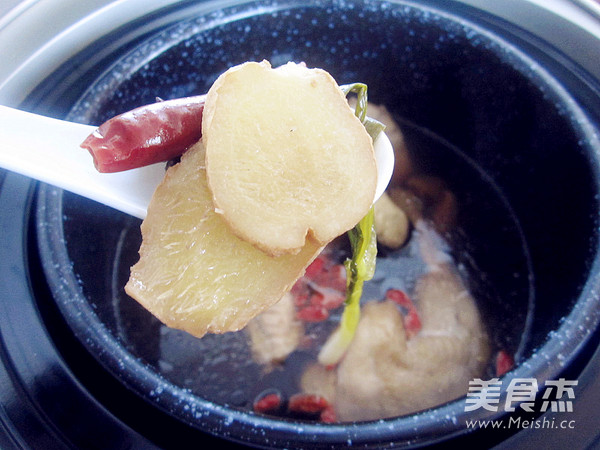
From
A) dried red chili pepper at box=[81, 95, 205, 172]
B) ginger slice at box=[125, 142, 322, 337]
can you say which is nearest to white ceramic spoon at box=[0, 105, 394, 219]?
dried red chili pepper at box=[81, 95, 205, 172]

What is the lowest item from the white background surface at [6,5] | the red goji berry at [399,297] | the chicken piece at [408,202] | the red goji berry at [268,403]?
the red goji berry at [268,403]

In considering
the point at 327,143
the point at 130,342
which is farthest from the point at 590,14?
the point at 130,342

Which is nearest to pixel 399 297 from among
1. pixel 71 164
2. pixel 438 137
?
pixel 438 137

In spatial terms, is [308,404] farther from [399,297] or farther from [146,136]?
[146,136]

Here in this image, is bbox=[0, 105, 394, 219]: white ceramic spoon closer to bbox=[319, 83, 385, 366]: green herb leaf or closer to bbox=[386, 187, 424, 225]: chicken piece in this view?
bbox=[319, 83, 385, 366]: green herb leaf

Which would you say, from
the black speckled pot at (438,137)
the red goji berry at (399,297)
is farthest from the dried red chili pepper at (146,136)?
the red goji berry at (399,297)

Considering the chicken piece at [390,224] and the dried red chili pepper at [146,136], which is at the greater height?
the dried red chili pepper at [146,136]

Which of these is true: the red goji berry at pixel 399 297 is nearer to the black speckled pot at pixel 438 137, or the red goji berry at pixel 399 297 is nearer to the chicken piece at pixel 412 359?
the chicken piece at pixel 412 359
